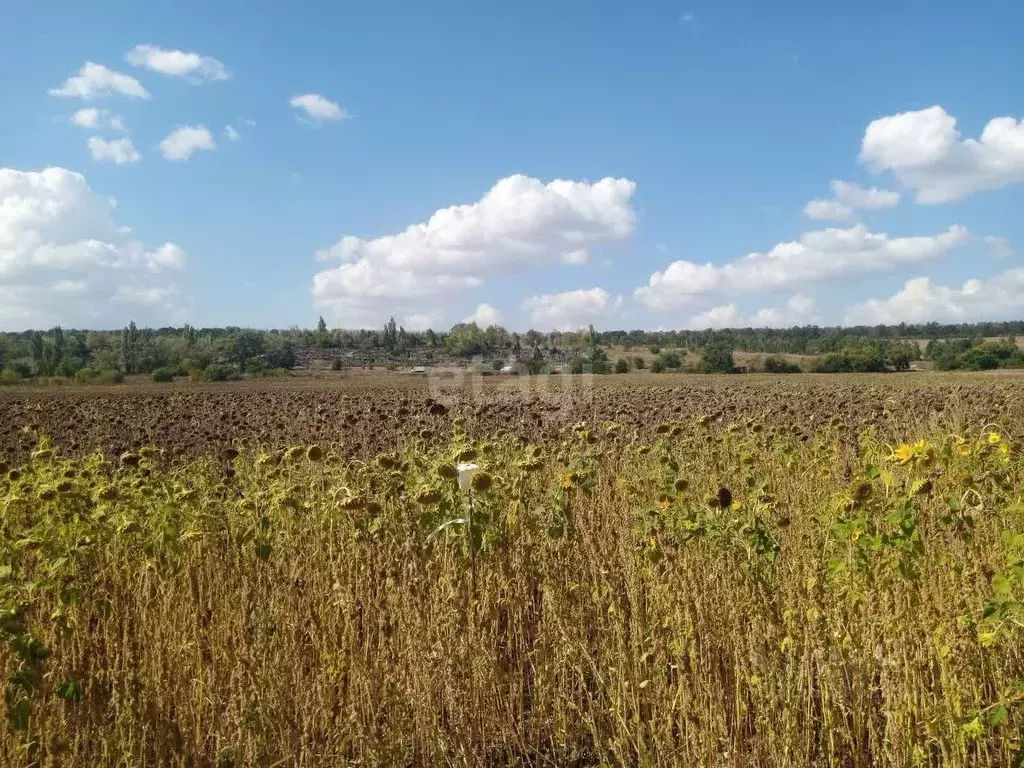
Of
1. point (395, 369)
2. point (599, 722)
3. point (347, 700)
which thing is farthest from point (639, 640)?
point (395, 369)

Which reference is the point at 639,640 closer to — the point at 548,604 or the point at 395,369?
the point at 548,604

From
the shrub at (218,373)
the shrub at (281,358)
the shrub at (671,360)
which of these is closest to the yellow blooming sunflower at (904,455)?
the shrub at (218,373)

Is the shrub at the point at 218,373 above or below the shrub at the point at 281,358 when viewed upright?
below

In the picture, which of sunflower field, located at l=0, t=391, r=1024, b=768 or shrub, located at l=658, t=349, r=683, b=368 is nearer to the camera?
sunflower field, located at l=0, t=391, r=1024, b=768

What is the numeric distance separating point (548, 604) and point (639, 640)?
19.0 inches

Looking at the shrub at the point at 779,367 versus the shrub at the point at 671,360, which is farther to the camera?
the shrub at the point at 671,360

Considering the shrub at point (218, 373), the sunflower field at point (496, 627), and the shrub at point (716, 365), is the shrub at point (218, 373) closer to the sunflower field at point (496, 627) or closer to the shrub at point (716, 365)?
the shrub at point (716, 365)

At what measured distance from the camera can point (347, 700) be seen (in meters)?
3.10

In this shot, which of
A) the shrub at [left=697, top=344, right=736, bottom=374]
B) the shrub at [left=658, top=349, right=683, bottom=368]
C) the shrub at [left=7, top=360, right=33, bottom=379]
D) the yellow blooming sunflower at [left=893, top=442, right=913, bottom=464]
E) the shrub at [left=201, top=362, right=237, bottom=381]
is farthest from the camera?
the shrub at [left=658, top=349, right=683, bottom=368]

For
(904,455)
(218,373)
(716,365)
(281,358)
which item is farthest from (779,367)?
(904,455)

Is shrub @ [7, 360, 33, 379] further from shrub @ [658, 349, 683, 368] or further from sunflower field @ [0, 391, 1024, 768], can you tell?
sunflower field @ [0, 391, 1024, 768]

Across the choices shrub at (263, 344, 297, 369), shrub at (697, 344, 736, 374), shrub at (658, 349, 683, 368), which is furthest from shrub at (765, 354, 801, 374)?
shrub at (263, 344, 297, 369)

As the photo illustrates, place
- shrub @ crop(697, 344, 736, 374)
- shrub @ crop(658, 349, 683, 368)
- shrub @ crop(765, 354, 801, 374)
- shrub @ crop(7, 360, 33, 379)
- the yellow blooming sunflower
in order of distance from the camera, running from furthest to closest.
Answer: shrub @ crop(658, 349, 683, 368)
shrub @ crop(697, 344, 736, 374)
shrub @ crop(765, 354, 801, 374)
shrub @ crop(7, 360, 33, 379)
the yellow blooming sunflower

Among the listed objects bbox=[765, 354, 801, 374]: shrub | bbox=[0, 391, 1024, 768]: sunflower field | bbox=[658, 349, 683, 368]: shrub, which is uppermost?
bbox=[658, 349, 683, 368]: shrub
